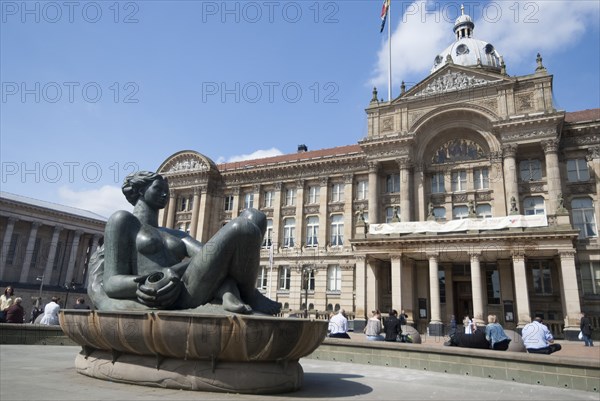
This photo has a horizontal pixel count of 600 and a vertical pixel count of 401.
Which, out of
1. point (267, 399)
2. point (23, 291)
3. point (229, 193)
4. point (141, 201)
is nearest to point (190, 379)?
point (267, 399)

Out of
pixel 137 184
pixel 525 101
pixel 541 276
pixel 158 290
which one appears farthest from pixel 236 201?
pixel 158 290

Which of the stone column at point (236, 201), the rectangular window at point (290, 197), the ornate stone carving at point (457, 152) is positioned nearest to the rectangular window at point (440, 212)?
the ornate stone carving at point (457, 152)

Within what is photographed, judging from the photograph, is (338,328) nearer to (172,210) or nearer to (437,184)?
(437,184)

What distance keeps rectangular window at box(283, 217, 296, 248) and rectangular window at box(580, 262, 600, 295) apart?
24.0 meters

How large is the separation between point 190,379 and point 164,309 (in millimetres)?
1103

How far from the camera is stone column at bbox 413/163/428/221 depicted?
33.8m

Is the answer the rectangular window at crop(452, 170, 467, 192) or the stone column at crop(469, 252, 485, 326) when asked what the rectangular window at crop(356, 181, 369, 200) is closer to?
the rectangular window at crop(452, 170, 467, 192)

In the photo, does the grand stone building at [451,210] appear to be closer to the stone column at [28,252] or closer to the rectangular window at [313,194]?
the rectangular window at [313,194]

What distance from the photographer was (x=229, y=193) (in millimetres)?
46156

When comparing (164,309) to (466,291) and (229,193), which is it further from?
(229,193)

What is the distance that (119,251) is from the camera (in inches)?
255

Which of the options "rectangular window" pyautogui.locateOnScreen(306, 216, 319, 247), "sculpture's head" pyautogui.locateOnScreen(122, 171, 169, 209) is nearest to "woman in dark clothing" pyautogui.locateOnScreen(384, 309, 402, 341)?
"sculpture's head" pyautogui.locateOnScreen(122, 171, 169, 209)

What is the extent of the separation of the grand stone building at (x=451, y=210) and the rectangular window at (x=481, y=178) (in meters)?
0.07

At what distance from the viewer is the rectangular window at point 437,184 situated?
34.7 metres
